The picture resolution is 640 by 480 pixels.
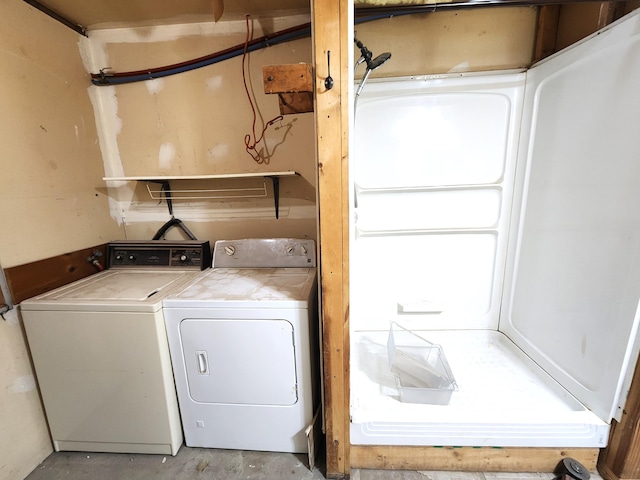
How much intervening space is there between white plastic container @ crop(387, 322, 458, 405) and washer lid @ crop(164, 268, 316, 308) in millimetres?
761

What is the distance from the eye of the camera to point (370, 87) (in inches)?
65.1

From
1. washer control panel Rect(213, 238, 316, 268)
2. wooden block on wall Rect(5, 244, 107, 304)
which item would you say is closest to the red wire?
washer control panel Rect(213, 238, 316, 268)

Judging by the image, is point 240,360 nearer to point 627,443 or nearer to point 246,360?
point 246,360

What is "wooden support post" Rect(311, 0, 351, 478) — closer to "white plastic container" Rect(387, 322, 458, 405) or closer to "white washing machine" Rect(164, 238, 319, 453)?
"white washing machine" Rect(164, 238, 319, 453)

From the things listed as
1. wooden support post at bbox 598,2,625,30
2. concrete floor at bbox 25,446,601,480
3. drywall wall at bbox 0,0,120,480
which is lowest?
concrete floor at bbox 25,446,601,480

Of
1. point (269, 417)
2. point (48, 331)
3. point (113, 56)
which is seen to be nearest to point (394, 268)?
point (269, 417)

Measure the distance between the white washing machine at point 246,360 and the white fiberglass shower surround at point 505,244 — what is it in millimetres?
292

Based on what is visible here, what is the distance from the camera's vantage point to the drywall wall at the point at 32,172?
1.25m

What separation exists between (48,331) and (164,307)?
59cm

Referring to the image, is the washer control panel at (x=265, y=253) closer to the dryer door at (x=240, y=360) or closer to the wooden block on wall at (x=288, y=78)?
the dryer door at (x=240, y=360)

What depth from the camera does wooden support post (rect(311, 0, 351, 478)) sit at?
0.86 meters

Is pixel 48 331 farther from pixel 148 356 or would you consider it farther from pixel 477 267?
pixel 477 267

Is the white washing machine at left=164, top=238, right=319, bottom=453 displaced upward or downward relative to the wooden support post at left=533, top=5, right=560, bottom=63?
downward

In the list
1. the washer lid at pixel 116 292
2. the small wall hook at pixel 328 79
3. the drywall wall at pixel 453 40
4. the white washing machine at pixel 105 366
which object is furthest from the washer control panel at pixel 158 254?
the drywall wall at pixel 453 40
